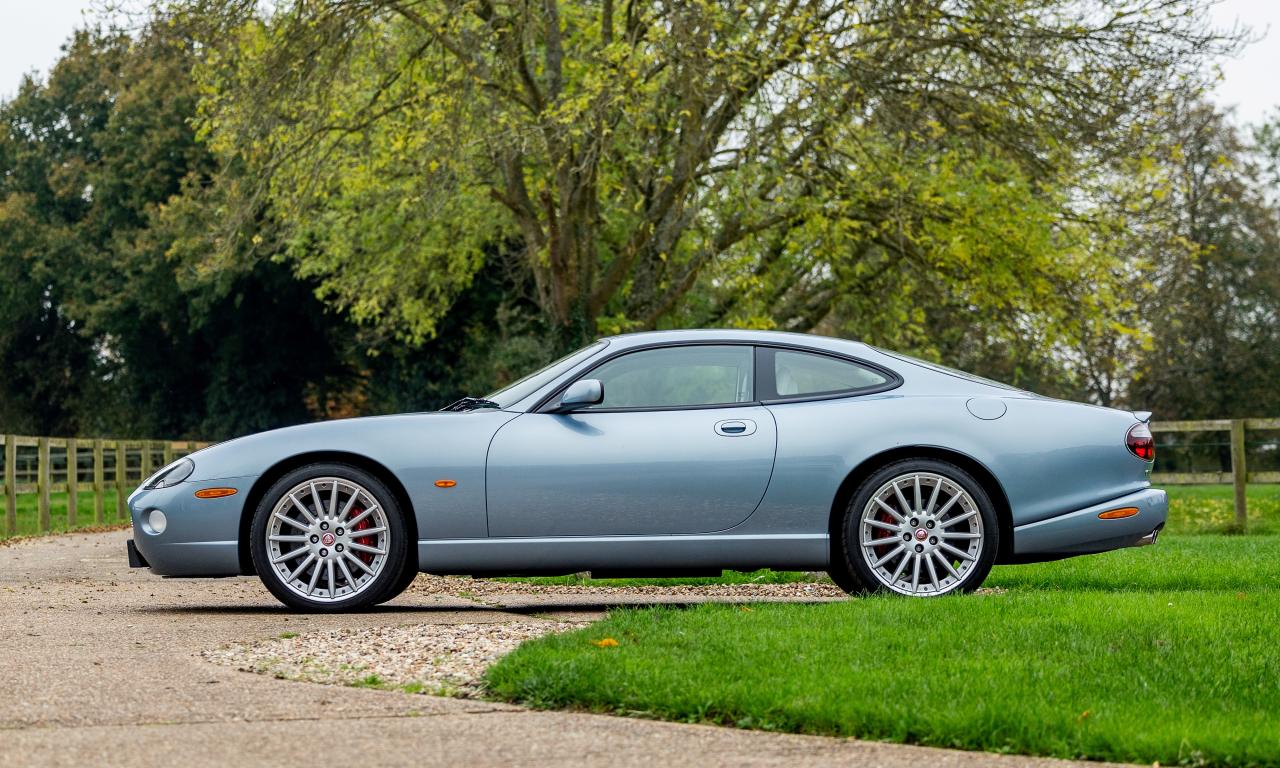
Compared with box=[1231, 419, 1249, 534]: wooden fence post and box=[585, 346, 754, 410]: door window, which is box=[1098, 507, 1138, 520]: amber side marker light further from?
box=[1231, 419, 1249, 534]: wooden fence post

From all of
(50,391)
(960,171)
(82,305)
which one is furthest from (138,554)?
(50,391)

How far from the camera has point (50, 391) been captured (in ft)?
156

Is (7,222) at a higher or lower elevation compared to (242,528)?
higher

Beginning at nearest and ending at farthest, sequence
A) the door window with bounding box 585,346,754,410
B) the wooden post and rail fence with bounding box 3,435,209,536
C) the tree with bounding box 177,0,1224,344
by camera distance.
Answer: the door window with bounding box 585,346,754,410, the wooden post and rail fence with bounding box 3,435,209,536, the tree with bounding box 177,0,1224,344

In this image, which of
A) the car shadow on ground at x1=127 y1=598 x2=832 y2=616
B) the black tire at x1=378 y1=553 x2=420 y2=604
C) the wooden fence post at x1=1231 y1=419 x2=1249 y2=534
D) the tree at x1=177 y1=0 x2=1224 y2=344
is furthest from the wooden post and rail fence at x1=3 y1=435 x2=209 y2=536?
the wooden fence post at x1=1231 y1=419 x2=1249 y2=534

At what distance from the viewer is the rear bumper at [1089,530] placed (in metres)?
8.58

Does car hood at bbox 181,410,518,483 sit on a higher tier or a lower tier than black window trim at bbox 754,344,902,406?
lower

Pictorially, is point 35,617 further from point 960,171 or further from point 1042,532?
point 960,171

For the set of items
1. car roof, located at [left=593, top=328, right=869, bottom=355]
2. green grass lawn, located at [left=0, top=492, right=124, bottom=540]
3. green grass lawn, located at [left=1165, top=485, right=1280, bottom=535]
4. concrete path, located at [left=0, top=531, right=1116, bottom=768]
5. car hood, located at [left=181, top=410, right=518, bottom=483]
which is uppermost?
car roof, located at [left=593, top=328, right=869, bottom=355]

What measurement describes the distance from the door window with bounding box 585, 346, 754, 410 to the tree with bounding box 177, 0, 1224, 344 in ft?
29.1

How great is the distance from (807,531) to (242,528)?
2.98m

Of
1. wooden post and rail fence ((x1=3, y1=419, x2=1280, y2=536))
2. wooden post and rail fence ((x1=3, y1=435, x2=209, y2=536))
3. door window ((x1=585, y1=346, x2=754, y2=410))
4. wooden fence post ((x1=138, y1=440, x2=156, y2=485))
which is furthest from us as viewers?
wooden fence post ((x1=138, y1=440, x2=156, y2=485))

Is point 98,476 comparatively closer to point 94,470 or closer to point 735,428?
point 94,470

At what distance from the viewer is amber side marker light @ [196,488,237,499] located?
8734 millimetres
